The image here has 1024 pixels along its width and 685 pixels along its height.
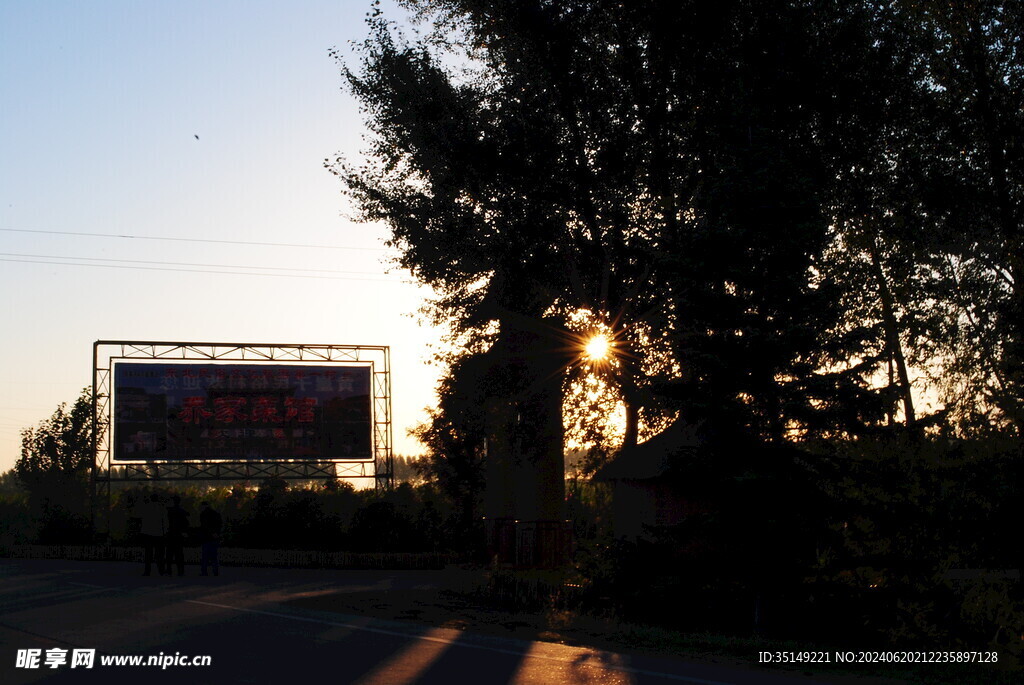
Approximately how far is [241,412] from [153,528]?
2122 centimetres

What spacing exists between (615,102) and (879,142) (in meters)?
5.37

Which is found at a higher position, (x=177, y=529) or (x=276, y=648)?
(x=177, y=529)

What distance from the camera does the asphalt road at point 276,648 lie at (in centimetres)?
1012

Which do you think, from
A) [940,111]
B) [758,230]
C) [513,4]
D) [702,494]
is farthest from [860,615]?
[513,4]

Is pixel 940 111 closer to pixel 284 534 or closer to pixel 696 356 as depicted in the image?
pixel 696 356

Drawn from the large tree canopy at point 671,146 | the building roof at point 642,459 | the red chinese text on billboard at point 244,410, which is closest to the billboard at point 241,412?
the red chinese text on billboard at point 244,410

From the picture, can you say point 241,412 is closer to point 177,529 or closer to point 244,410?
point 244,410

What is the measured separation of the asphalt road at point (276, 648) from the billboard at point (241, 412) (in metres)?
26.4

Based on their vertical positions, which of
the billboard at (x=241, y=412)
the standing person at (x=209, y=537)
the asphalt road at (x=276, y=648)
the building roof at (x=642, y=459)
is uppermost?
the billboard at (x=241, y=412)

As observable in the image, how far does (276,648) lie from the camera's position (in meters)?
11.9

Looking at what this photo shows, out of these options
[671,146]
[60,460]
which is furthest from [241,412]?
[671,146]

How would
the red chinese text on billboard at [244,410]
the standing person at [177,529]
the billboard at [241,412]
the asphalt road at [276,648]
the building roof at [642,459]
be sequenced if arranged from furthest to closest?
the red chinese text on billboard at [244,410], the billboard at [241,412], the building roof at [642,459], the standing person at [177,529], the asphalt road at [276,648]

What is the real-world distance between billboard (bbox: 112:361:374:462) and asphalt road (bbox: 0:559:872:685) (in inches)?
1038

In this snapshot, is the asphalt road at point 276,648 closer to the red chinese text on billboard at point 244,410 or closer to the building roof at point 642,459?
the building roof at point 642,459
